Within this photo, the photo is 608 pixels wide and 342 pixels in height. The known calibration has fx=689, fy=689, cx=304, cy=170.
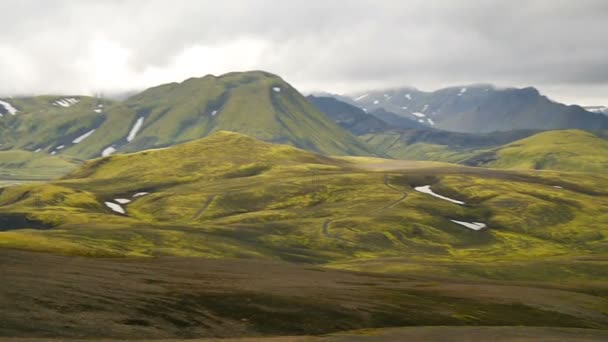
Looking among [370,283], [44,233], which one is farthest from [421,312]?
[44,233]

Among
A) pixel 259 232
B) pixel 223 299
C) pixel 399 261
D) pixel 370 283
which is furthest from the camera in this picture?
pixel 259 232

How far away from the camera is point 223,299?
66062mm

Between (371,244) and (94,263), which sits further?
(371,244)

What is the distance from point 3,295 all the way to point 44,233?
95942 mm

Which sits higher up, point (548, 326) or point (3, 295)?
point (3, 295)

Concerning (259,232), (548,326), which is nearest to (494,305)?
(548,326)

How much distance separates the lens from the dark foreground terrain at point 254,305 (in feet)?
174

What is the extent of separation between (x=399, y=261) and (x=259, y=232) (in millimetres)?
55889

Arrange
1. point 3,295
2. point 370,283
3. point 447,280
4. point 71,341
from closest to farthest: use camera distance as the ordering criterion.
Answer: point 71,341 → point 3,295 → point 370,283 → point 447,280

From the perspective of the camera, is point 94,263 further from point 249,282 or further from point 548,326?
point 548,326

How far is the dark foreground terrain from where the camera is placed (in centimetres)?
5306

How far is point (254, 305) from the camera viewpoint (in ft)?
215

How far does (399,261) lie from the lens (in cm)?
14138

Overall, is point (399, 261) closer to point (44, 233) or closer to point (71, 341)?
point (44, 233)
